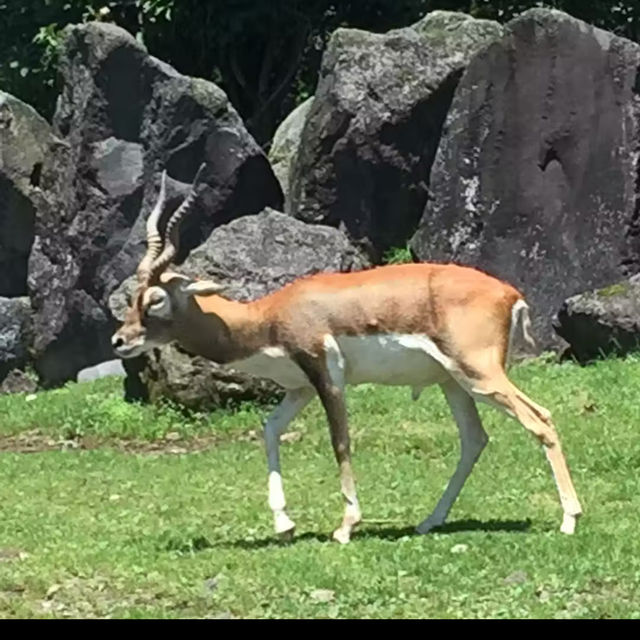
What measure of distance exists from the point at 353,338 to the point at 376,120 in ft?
28.2

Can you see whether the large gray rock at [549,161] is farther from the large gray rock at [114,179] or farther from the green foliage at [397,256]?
the large gray rock at [114,179]

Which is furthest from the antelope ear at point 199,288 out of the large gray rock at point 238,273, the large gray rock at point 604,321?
the large gray rock at point 604,321

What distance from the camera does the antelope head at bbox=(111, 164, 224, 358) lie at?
8047 mm

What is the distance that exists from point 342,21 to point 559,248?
7772 millimetres

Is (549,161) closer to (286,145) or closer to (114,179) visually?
(286,145)

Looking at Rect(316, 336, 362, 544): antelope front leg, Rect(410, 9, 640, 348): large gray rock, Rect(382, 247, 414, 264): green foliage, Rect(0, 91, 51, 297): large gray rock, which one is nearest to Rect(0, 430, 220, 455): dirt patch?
Rect(410, 9, 640, 348): large gray rock

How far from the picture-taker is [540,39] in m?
15.1

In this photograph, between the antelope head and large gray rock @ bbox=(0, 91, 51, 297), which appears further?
large gray rock @ bbox=(0, 91, 51, 297)

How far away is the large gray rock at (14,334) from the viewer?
17.3 meters

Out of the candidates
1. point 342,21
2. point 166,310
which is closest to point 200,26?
point 342,21

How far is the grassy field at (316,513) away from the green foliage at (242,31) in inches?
315

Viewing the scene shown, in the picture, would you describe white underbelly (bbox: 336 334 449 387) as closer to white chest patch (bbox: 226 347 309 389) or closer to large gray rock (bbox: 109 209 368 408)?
white chest patch (bbox: 226 347 309 389)

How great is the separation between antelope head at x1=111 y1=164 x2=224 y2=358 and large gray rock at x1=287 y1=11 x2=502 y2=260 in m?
8.20
